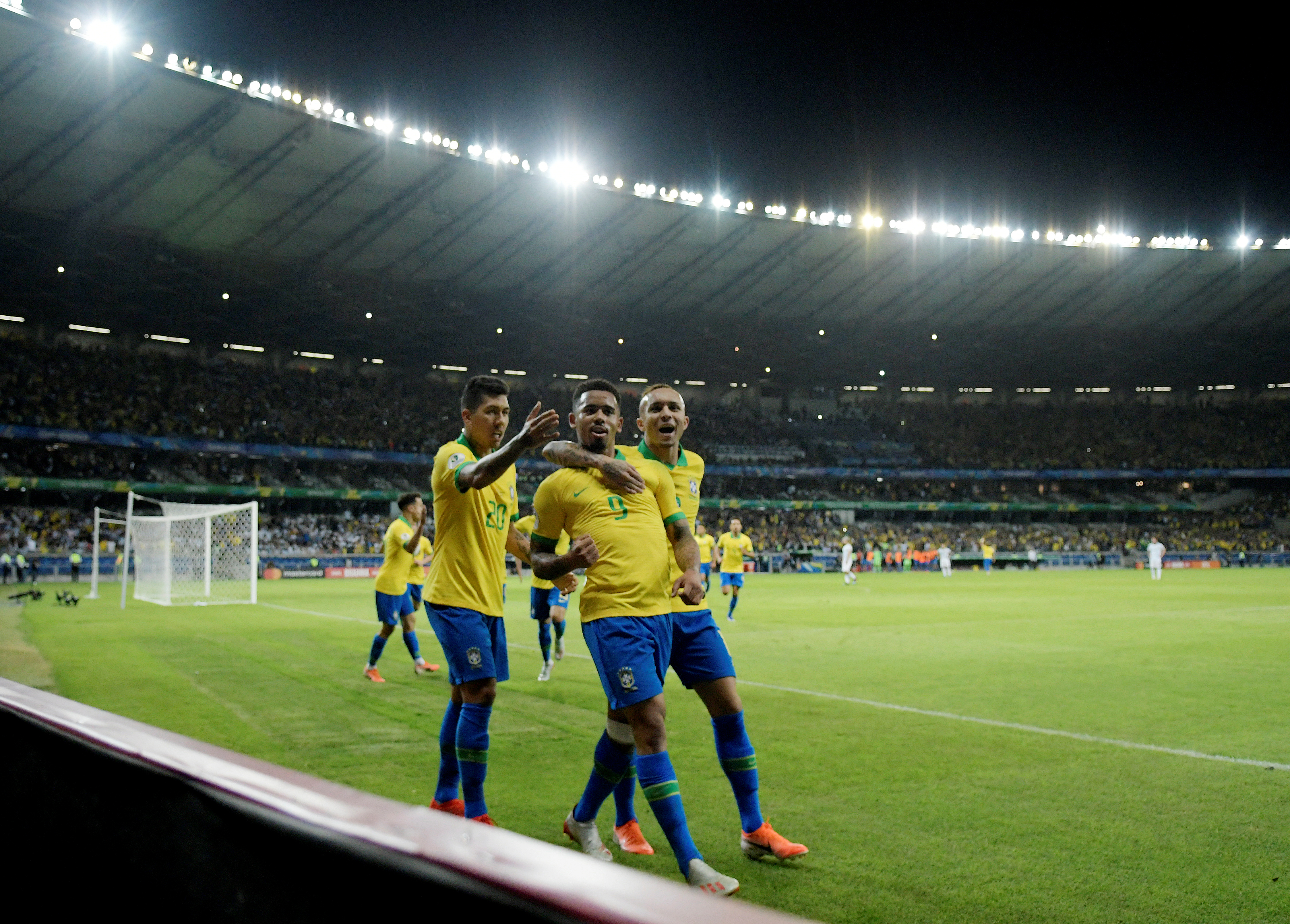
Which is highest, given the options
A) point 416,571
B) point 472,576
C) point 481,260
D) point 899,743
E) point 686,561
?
point 481,260

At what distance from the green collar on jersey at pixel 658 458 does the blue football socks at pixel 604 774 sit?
1599 mm

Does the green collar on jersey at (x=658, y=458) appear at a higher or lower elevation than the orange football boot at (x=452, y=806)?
higher

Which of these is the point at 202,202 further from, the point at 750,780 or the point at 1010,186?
the point at 750,780

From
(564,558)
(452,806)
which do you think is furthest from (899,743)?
(564,558)

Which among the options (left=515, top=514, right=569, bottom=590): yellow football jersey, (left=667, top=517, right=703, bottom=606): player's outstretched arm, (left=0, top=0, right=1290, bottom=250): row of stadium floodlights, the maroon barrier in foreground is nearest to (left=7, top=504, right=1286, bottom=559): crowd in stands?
(left=0, top=0, right=1290, bottom=250): row of stadium floodlights

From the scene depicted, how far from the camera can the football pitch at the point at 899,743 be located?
15.8ft

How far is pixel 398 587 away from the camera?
476 inches

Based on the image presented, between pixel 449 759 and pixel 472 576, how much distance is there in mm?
1110

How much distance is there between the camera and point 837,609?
23984mm

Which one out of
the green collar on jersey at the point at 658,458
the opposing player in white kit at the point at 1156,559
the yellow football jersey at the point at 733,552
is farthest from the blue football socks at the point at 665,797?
the opposing player in white kit at the point at 1156,559

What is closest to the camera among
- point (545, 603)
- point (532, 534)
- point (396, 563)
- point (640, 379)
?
point (532, 534)

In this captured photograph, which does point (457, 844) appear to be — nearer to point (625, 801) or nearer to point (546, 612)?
point (625, 801)

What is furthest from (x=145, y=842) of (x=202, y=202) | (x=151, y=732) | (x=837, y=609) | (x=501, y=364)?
(x=501, y=364)

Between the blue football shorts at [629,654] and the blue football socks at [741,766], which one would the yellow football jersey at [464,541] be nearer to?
the blue football shorts at [629,654]
